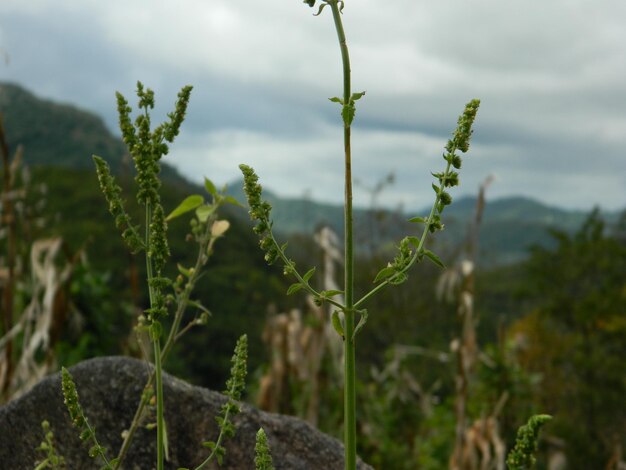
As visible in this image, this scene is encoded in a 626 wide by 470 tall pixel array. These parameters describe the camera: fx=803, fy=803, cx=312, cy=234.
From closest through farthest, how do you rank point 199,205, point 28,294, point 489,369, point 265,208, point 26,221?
point 265,208 → point 199,205 → point 26,221 → point 28,294 → point 489,369

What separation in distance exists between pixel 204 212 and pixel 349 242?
14.6 inches

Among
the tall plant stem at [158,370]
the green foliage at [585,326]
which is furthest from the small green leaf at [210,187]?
the green foliage at [585,326]

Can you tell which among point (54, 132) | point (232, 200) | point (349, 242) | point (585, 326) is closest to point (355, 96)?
point (349, 242)

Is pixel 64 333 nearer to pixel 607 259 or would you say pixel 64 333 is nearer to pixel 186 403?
pixel 186 403

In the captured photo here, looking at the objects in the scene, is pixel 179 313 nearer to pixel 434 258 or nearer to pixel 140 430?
pixel 434 258

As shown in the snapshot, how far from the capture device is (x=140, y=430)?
192cm

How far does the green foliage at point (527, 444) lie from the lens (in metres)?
1.12

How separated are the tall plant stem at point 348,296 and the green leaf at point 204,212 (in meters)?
0.31

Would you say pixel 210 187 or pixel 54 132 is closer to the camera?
pixel 210 187

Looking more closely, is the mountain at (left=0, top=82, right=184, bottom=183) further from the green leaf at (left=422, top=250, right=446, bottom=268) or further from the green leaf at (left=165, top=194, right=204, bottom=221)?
the green leaf at (left=422, top=250, right=446, bottom=268)

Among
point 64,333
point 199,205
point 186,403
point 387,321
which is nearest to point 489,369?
point 64,333

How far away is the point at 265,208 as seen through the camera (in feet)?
3.70

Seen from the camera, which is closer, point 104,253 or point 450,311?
point 450,311

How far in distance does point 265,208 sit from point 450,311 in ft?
150
